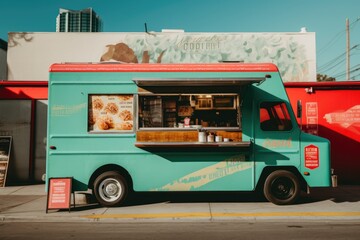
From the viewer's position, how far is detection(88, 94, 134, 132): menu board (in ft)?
26.6

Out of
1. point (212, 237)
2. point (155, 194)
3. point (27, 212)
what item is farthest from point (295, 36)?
point (27, 212)

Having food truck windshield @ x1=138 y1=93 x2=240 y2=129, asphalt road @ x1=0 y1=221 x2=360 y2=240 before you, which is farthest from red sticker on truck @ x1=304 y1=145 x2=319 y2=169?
food truck windshield @ x1=138 y1=93 x2=240 y2=129

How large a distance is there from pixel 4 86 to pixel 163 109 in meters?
7.05

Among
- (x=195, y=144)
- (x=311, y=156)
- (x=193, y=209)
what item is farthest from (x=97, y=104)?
(x=311, y=156)

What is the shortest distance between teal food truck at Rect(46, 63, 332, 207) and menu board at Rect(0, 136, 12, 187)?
14.2 feet

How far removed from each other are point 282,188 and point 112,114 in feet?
14.9

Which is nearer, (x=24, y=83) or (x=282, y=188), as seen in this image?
(x=282, y=188)

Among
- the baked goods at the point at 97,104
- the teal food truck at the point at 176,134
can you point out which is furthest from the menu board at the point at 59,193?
the baked goods at the point at 97,104

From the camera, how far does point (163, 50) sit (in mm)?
14117

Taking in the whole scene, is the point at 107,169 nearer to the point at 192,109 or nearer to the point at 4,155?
the point at 192,109

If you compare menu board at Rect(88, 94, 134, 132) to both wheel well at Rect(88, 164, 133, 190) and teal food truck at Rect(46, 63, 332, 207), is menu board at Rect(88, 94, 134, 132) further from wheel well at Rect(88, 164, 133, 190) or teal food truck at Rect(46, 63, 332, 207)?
wheel well at Rect(88, 164, 133, 190)

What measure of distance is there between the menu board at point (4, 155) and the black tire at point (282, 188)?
8615mm

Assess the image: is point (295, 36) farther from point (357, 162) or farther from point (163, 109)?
point (163, 109)

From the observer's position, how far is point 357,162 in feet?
37.3
